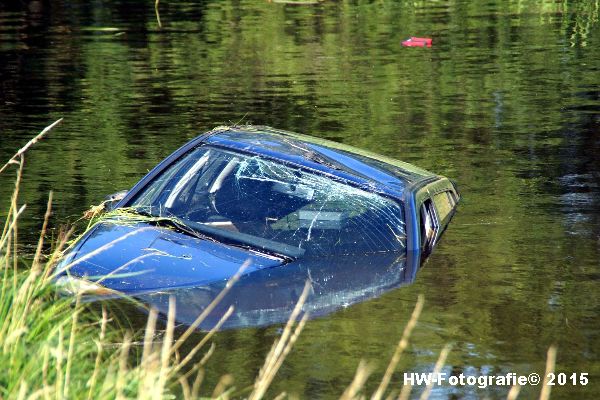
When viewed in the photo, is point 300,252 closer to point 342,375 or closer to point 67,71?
point 342,375

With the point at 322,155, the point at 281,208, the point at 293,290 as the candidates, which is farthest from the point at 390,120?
the point at 293,290

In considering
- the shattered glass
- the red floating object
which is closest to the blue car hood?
the shattered glass

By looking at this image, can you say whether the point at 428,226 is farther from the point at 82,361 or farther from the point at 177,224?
the point at 82,361

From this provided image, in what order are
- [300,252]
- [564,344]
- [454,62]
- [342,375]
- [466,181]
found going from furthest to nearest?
1. [454,62]
2. [466,181]
3. [300,252]
4. [564,344]
5. [342,375]

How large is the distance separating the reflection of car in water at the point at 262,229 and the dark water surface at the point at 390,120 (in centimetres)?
27

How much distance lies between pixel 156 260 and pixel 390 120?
7994mm

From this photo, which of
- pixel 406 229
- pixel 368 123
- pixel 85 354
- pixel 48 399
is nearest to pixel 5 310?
pixel 85 354

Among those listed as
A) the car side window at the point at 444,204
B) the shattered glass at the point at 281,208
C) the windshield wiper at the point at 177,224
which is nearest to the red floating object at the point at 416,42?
the car side window at the point at 444,204

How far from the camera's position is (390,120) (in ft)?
48.9

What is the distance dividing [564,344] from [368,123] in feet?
27.1

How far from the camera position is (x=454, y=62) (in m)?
20.2

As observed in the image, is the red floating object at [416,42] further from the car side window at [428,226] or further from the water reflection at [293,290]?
the water reflection at [293,290]

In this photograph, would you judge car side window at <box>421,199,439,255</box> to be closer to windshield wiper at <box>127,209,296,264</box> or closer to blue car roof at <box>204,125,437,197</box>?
blue car roof at <box>204,125,437,197</box>

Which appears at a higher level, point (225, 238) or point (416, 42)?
point (225, 238)
